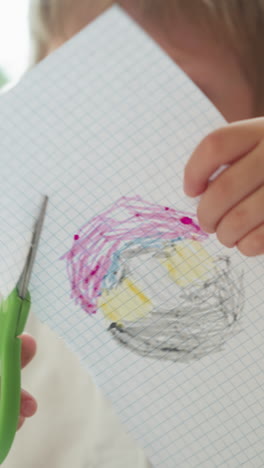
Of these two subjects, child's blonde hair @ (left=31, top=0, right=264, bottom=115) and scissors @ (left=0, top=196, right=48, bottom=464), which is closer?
scissors @ (left=0, top=196, right=48, bottom=464)

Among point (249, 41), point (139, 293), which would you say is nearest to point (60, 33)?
point (249, 41)

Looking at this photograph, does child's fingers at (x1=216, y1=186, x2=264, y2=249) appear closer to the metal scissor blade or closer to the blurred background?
the metal scissor blade

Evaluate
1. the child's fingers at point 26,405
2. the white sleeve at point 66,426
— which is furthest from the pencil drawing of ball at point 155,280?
the white sleeve at point 66,426

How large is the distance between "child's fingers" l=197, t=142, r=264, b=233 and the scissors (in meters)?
0.13

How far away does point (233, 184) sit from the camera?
13.6 inches

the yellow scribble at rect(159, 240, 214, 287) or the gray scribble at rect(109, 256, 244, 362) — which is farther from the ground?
the yellow scribble at rect(159, 240, 214, 287)

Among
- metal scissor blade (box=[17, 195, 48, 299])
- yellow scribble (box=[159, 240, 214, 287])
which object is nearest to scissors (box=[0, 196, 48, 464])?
metal scissor blade (box=[17, 195, 48, 299])

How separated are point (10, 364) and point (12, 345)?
0.01m

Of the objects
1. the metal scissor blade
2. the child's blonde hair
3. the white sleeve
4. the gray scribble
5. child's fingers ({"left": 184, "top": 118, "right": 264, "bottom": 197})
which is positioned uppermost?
the child's blonde hair

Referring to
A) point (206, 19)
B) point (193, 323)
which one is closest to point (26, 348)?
point (193, 323)

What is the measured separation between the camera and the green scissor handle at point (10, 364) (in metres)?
0.34

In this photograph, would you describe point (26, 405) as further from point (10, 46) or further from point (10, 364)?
point (10, 46)

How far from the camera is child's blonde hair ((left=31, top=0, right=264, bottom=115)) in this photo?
0.48m

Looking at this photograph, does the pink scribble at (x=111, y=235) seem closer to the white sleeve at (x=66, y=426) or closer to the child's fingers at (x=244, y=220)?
the child's fingers at (x=244, y=220)
